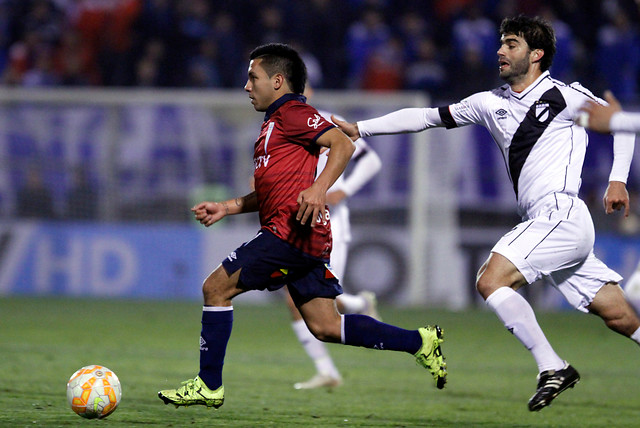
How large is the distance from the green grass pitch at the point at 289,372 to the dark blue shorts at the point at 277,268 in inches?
29.8

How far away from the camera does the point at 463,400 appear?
714 cm

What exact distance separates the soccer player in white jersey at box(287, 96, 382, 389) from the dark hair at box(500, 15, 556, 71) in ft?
5.87

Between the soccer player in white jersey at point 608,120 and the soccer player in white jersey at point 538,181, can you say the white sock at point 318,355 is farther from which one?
the soccer player in white jersey at point 608,120

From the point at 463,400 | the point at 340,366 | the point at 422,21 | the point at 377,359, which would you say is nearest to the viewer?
the point at 463,400

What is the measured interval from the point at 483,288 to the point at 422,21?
12.3m

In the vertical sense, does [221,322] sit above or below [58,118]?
below

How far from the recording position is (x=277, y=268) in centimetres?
562

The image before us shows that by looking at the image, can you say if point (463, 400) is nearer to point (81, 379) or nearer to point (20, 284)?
point (81, 379)

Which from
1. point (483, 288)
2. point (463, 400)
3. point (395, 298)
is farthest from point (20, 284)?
point (483, 288)

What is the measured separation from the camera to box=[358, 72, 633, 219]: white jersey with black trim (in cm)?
585

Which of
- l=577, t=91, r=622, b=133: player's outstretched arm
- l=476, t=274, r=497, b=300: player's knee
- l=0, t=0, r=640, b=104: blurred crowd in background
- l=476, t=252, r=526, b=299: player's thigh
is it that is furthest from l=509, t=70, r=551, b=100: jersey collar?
l=0, t=0, r=640, b=104: blurred crowd in background

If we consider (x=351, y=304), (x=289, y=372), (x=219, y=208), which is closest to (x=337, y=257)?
(x=351, y=304)

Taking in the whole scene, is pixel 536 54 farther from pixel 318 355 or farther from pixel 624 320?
pixel 318 355

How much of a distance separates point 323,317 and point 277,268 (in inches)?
15.3
